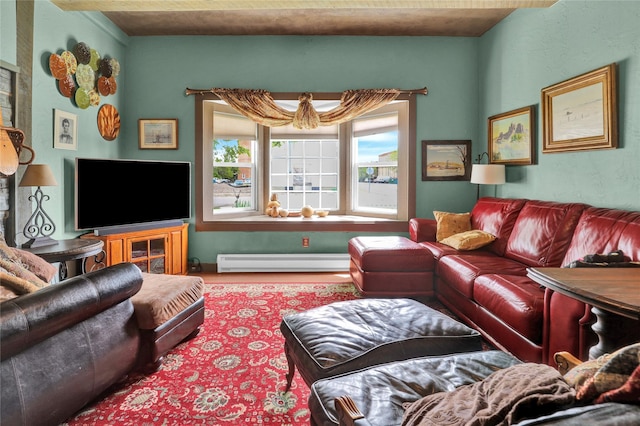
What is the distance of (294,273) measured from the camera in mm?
4527

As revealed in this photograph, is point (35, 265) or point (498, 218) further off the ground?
point (498, 218)

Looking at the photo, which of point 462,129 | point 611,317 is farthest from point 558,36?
point 611,317

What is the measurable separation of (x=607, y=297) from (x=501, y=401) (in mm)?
918

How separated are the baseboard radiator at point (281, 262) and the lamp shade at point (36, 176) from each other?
6.76 ft

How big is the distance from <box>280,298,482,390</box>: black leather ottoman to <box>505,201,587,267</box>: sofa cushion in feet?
4.44

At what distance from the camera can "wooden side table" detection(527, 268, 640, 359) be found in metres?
1.32

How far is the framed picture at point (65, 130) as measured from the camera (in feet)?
10.9

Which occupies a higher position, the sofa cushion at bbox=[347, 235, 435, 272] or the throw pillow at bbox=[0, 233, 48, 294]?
the throw pillow at bbox=[0, 233, 48, 294]

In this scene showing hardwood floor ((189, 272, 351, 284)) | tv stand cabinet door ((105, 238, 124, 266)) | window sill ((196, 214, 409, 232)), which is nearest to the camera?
tv stand cabinet door ((105, 238, 124, 266))

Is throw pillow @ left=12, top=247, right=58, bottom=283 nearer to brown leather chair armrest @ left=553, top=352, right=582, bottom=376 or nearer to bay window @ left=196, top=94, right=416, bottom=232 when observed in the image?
brown leather chair armrest @ left=553, top=352, right=582, bottom=376

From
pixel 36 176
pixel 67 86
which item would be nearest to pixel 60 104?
pixel 67 86

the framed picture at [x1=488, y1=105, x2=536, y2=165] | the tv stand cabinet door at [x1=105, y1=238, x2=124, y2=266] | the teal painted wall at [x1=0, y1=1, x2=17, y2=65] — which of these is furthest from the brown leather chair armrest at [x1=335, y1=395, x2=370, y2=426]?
the teal painted wall at [x1=0, y1=1, x2=17, y2=65]

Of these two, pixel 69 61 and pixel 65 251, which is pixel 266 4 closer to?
pixel 69 61

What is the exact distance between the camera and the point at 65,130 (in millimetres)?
3449
